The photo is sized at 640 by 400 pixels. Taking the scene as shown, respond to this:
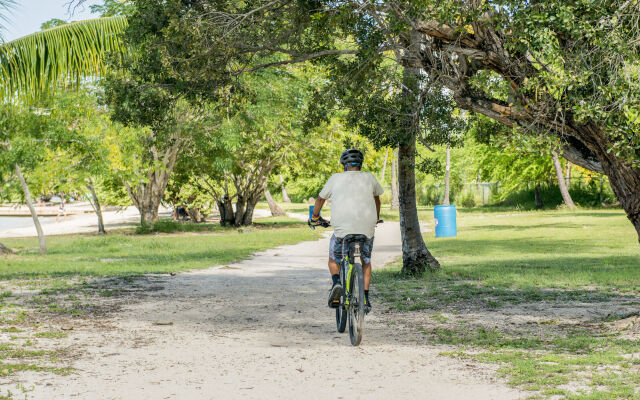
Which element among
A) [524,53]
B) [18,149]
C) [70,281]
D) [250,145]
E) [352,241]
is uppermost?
[250,145]

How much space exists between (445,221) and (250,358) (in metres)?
19.6

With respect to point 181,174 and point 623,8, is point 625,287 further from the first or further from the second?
point 181,174

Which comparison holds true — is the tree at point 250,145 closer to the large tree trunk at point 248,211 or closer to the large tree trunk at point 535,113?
the large tree trunk at point 248,211

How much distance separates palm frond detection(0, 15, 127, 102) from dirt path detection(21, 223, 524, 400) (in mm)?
5535

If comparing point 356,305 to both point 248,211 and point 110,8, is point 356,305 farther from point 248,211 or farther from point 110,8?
point 248,211

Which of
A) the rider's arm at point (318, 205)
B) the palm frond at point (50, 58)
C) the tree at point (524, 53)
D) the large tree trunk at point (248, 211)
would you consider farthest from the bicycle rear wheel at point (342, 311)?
the large tree trunk at point (248, 211)

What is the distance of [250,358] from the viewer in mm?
6934

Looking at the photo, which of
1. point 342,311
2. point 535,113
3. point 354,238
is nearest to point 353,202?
point 354,238

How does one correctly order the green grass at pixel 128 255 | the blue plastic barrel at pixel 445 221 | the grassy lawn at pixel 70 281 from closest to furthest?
the grassy lawn at pixel 70 281 < the green grass at pixel 128 255 < the blue plastic barrel at pixel 445 221

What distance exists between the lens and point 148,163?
2758 centimetres

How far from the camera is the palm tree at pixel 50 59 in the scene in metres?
14.7

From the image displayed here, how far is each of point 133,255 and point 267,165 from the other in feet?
51.1

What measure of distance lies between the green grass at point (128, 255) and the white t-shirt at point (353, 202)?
331 inches

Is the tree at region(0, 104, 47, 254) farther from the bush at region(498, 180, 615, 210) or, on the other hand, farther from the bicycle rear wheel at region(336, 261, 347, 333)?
the bush at region(498, 180, 615, 210)
